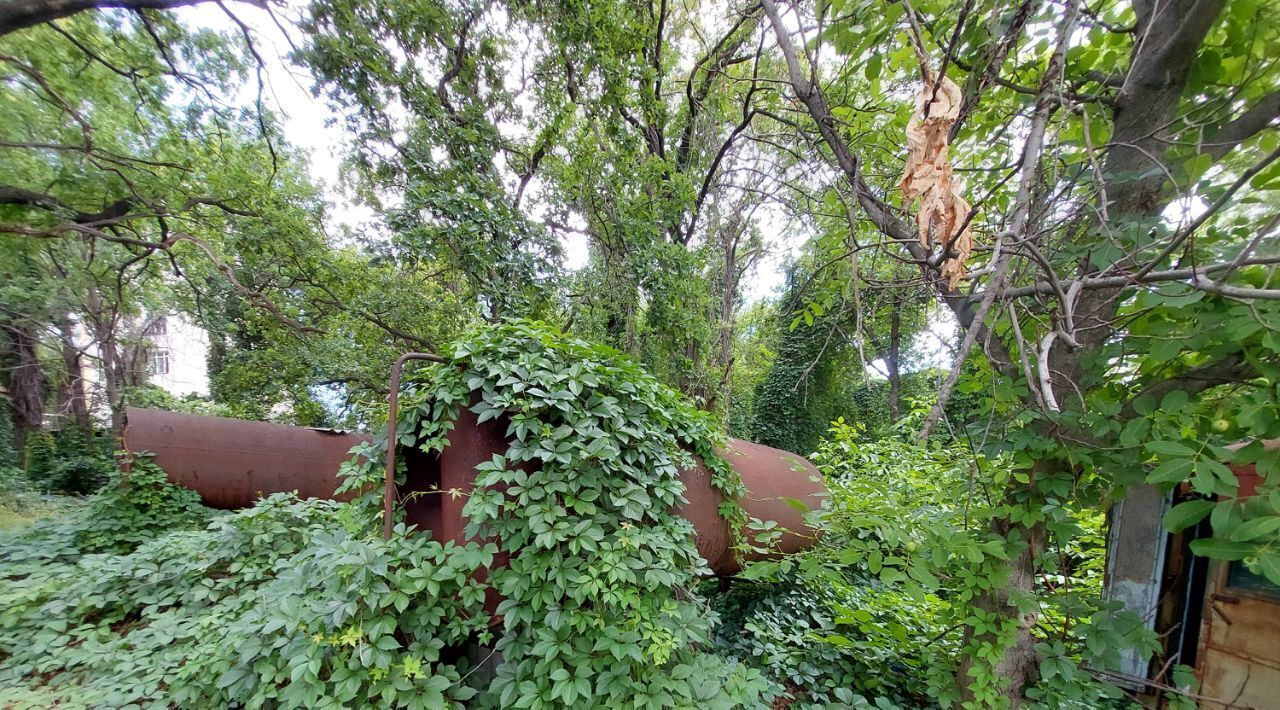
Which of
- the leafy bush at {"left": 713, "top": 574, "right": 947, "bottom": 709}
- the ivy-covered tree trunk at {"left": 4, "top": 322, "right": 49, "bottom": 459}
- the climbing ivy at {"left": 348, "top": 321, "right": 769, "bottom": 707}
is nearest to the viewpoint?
the climbing ivy at {"left": 348, "top": 321, "right": 769, "bottom": 707}

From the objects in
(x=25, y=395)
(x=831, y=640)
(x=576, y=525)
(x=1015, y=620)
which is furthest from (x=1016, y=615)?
(x=25, y=395)

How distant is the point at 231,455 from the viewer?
4414 millimetres

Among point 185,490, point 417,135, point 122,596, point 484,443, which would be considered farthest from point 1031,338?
point 185,490

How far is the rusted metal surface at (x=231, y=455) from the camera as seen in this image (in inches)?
165

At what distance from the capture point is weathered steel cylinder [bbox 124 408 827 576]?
79.7 inches

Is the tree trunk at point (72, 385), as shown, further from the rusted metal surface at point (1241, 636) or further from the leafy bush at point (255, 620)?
the rusted metal surface at point (1241, 636)

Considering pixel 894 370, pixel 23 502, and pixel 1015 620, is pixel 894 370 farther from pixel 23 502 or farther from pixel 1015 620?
pixel 23 502

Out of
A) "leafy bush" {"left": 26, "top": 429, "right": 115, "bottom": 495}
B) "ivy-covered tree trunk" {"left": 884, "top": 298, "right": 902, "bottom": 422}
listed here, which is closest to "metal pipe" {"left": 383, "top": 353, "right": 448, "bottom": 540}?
"leafy bush" {"left": 26, "top": 429, "right": 115, "bottom": 495}

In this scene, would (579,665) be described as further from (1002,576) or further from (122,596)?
(122,596)

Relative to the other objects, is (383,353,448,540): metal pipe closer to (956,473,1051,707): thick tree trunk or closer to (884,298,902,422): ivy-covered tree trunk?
(956,473,1051,707): thick tree trunk

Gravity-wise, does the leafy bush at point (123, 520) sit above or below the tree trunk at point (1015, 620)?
below

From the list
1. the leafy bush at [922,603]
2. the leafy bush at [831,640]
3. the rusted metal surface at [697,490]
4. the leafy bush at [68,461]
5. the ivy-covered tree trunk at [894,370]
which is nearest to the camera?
the leafy bush at [922,603]

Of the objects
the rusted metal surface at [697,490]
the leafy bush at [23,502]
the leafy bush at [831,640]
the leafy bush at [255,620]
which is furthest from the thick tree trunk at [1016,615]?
the leafy bush at [23,502]

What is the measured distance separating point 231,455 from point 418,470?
3766 mm
